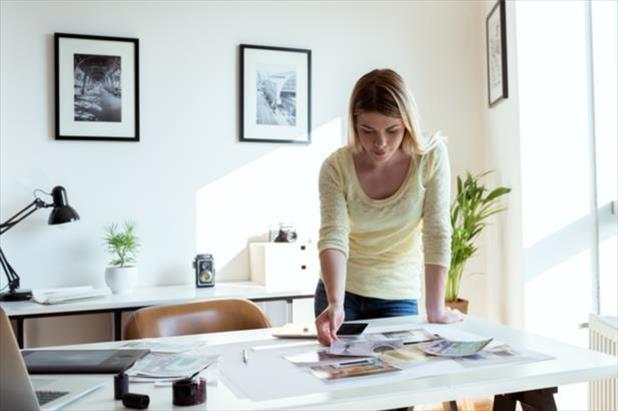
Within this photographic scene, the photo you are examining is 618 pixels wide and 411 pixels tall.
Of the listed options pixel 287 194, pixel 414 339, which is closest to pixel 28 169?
pixel 287 194

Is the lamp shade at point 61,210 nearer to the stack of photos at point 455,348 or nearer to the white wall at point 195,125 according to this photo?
the white wall at point 195,125

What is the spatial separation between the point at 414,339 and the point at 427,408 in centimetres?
176

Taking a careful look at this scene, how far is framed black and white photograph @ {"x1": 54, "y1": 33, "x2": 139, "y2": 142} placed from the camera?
9.34ft

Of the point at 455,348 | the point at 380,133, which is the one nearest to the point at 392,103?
the point at 380,133

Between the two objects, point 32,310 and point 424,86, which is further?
point 424,86

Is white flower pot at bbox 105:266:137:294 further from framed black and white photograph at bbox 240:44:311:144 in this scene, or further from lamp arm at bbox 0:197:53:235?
framed black and white photograph at bbox 240:44:311:144

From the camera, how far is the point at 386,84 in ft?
4.93

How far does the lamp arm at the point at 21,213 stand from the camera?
260cm

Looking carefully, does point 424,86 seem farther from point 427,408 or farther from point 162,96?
point 427,408

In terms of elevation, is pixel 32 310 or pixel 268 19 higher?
pixel 268 19

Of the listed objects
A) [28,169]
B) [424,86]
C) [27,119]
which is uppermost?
[424,86]

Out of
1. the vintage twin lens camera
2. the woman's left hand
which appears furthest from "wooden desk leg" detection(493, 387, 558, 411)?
the vintage twin lens camera

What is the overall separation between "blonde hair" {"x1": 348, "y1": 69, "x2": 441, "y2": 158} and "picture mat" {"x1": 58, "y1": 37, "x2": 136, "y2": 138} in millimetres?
1719

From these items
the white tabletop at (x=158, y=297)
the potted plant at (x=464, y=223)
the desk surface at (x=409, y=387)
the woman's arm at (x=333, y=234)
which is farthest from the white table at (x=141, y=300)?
the desk surface at (x=409, y=387)
